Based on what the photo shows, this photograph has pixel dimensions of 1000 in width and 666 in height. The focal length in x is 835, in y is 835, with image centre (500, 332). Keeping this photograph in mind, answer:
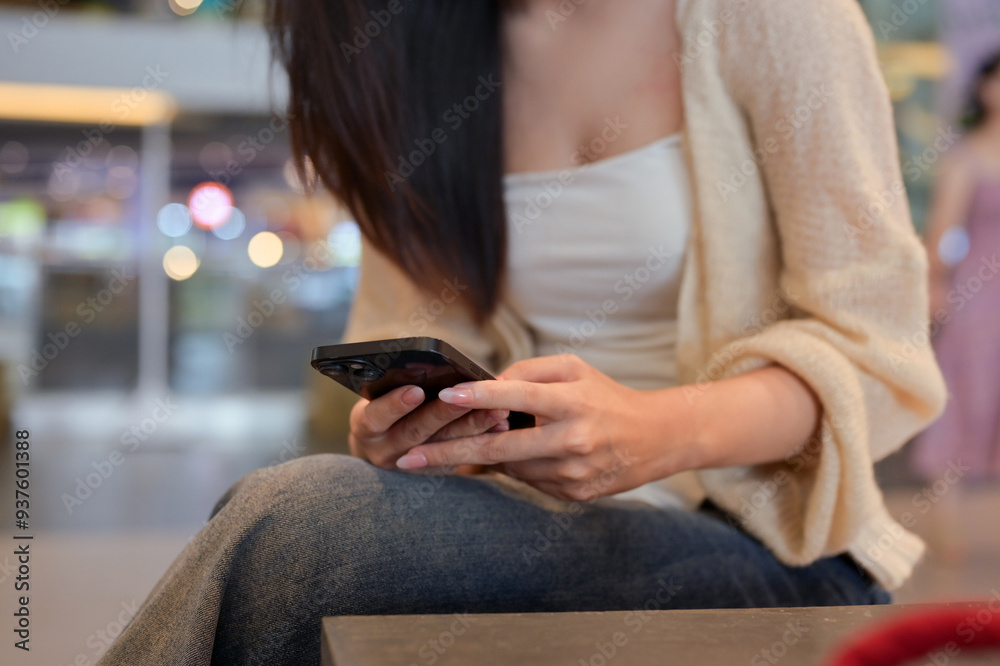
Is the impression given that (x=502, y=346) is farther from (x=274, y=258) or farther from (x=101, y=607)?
(x=274, y=258)

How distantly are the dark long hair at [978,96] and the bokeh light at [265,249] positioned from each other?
263 cm

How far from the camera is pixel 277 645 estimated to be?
485mm

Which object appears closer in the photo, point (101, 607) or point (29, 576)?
point (101, 607)

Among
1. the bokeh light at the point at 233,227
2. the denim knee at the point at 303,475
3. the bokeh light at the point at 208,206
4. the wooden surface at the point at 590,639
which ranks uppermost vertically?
the bokeh light at the point at 208,206

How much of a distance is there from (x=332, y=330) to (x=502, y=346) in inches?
114

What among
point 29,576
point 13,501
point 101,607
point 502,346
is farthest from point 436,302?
point 13,501

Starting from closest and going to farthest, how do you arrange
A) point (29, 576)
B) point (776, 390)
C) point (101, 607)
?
point (776, 390)
point (101, 607)
point (29, 576)

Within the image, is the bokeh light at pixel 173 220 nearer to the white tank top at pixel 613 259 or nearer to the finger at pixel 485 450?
the white tank top at pixel 613 259

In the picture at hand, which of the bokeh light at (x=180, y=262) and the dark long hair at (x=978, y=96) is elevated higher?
the dark long hair at (x=978, y=96)

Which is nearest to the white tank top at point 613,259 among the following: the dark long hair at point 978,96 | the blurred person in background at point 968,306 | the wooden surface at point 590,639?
the wooden surface at point 590,639

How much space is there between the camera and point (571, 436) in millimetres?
502

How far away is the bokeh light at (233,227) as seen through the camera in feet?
11.7

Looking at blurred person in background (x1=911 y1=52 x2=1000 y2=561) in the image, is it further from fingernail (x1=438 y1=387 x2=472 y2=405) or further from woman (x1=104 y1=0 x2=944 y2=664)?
fingernail (x1=438 y1=387 x2=472 y2=405)

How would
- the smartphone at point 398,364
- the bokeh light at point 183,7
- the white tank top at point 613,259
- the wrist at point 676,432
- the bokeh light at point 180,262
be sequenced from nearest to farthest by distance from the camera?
the smartphone at point 398,364, the wrist at point 676,432, the white tank top at point 613,259, the bokeh light at point 183,7, the bokeh light at point 180,262
